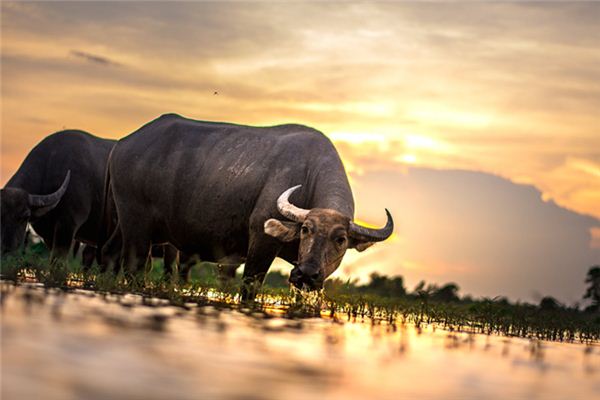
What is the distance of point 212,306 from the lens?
26.0ft

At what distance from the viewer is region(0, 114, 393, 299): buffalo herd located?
9617mm

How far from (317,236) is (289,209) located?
0.76 metres

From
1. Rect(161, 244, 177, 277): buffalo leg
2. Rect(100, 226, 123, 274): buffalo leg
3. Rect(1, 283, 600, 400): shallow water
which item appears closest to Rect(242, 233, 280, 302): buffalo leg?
Rect(1, 283, 600, 400): shallow water

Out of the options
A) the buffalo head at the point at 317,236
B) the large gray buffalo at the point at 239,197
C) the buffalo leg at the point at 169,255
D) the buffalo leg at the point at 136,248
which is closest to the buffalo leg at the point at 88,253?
the buffalo leg at the point at 169,255

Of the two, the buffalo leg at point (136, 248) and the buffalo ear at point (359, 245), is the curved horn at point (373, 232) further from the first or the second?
the buffalo leg at point (136, 248)

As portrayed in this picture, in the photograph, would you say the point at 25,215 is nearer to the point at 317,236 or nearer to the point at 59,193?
the point at 59,193

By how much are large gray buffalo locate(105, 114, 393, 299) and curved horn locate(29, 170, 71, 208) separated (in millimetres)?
2523

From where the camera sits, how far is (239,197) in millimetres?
11047

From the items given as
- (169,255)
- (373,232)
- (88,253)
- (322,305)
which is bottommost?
(322,305)

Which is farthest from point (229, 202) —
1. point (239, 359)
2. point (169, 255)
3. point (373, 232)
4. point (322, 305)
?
point (239, 359)

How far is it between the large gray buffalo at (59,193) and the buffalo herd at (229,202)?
68 mm

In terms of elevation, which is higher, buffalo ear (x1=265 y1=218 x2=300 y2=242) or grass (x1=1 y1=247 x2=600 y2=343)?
buffalo ear (x1=265 y1=218 x2=300 y2=242)

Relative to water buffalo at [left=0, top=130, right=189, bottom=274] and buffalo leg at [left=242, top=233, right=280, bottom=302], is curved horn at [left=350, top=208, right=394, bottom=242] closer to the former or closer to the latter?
buffalo leg at [left=242, top=233, right=280, bottom=302]

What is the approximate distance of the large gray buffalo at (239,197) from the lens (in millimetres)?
9516
